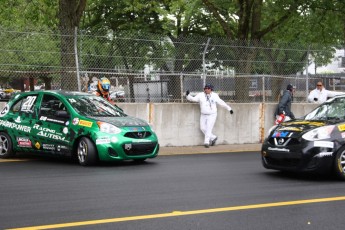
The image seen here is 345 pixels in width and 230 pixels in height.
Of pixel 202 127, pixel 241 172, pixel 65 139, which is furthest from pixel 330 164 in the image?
pixel 202 127

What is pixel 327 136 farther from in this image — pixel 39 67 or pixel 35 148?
pixel 39 67

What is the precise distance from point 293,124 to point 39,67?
6.68 metres

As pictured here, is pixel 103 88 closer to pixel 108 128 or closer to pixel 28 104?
pixel 28 104

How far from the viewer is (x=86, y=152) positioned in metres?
11.5

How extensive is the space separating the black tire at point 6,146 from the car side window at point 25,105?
1.86 ft

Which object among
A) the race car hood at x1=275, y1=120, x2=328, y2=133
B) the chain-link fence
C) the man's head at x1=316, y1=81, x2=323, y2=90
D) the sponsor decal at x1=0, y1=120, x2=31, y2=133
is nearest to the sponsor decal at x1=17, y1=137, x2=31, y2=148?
the sponsor decal at x1=0, y1=120, x2=31, y2=133

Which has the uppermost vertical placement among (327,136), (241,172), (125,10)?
(125,10)

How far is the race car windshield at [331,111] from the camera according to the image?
1038 cm

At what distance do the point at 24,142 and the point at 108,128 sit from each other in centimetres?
208

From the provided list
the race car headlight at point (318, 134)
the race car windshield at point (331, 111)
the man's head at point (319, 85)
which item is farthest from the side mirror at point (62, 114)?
the man's head at point (319, 85)

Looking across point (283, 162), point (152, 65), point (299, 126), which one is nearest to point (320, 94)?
point (152, 65)

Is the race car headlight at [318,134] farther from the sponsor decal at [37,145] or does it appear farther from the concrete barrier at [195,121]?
the concrete barrier at [195,121]

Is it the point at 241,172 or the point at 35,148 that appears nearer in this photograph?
the point at 241,172

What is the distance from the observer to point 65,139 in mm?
11797
